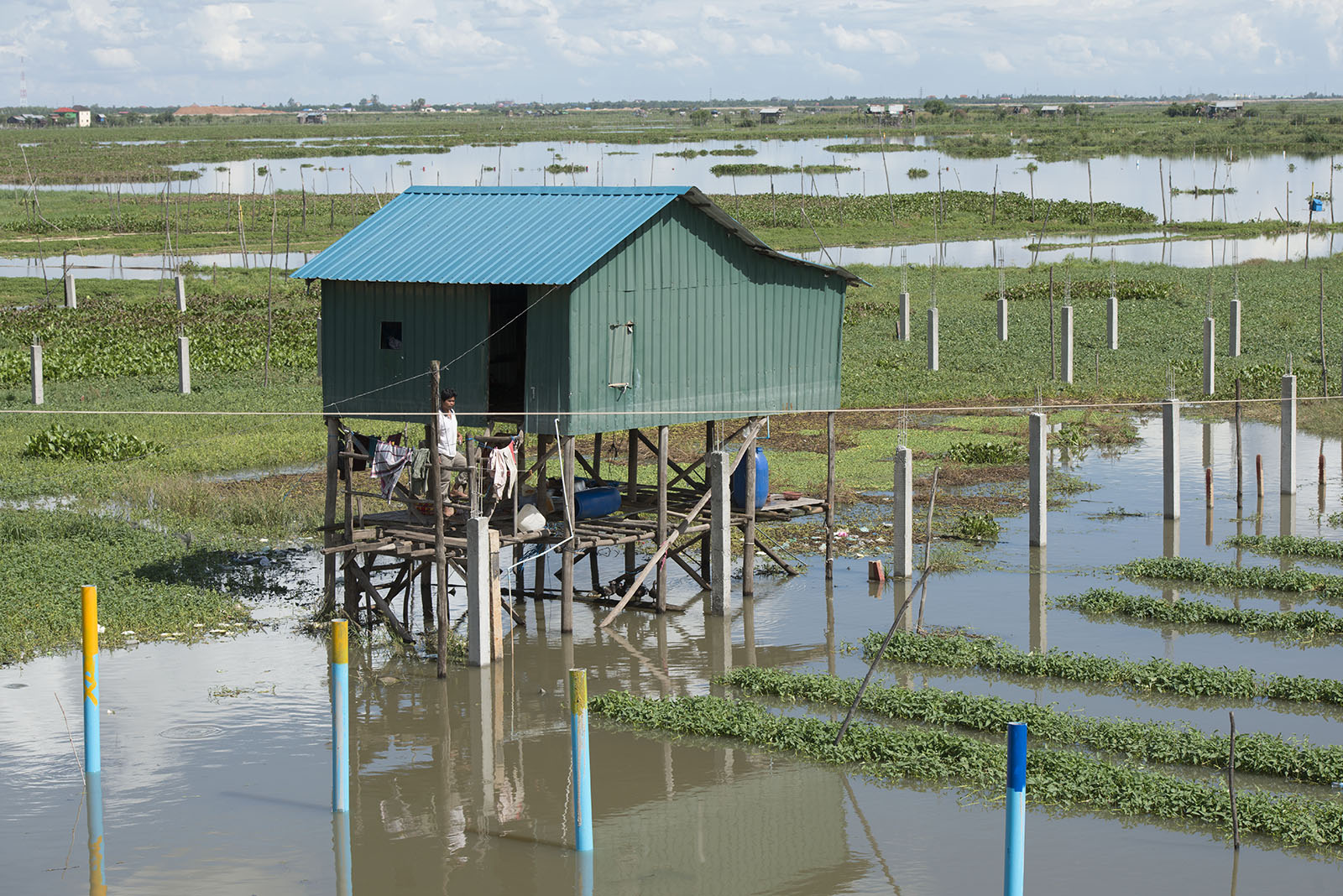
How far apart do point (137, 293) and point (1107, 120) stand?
140m

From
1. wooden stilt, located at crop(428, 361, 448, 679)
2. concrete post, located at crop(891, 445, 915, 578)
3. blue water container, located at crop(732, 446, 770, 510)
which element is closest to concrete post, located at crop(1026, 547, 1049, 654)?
concrete post, located at crop(891, 445, 915, 578)

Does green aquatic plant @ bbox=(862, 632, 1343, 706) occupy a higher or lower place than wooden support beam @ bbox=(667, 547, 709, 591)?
lower

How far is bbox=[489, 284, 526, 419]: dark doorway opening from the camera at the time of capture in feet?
74.5

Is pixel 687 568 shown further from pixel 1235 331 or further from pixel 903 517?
pixel 1235 331

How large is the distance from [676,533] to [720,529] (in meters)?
0.65

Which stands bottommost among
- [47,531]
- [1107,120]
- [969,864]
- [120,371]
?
[969,864]

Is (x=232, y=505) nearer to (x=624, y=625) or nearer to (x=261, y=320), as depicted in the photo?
(x=624, y=625)

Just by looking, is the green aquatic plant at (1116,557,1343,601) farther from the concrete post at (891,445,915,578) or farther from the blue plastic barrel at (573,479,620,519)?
the blue plastic barrel at (573,479,620,519)

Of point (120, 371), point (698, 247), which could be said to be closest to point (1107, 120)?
point (120, 371)

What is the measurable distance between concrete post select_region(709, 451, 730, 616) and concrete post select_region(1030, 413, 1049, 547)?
544cm

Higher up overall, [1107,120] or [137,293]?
[1107,120]

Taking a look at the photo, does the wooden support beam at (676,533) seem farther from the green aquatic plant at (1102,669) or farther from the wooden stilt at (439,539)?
the green aquatic plant at (1102,669)

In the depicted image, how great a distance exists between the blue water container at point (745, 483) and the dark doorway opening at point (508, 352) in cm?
349

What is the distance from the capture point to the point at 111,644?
2016cm
